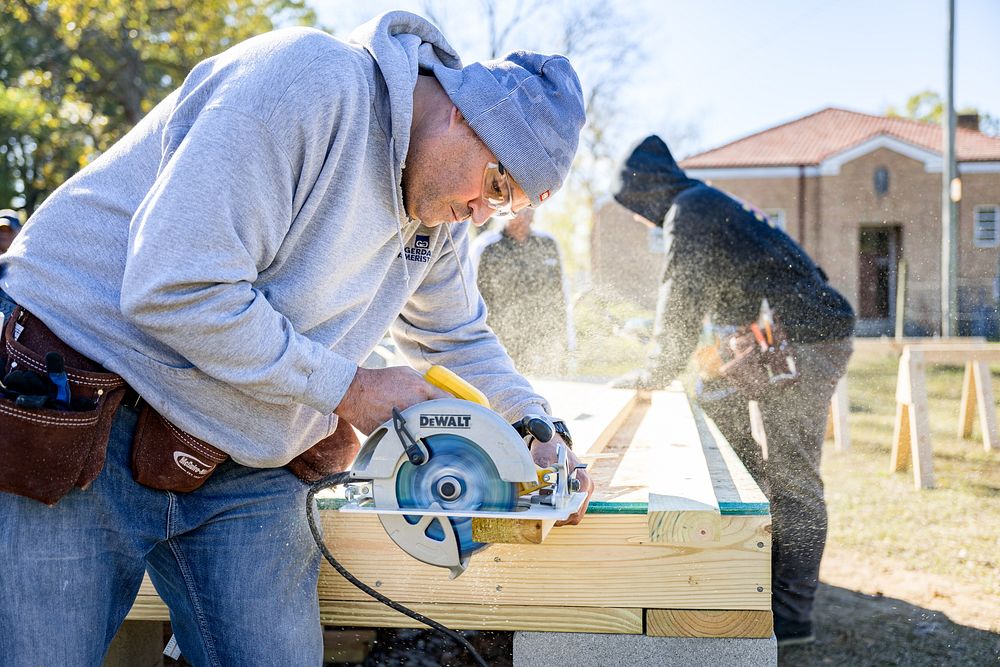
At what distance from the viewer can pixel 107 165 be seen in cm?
138

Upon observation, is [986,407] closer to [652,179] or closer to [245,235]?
[652,179]

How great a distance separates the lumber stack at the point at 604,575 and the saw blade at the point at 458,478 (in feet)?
1.07

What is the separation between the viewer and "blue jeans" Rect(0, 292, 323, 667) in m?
1.29

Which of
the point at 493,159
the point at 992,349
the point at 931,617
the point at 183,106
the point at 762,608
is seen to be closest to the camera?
the point at 183,106

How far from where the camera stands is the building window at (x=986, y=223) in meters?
23.2

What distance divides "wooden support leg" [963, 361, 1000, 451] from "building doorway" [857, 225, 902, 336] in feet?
38.5

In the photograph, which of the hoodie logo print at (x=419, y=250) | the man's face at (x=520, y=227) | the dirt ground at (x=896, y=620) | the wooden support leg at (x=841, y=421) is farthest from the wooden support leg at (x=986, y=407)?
the hoodie logo print at (x=419, y=250)

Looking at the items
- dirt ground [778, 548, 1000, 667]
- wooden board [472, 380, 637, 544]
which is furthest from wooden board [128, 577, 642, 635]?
dirt ground [778, 548, 1000, 667]

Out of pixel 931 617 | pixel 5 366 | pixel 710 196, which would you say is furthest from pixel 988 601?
pixel 5 366

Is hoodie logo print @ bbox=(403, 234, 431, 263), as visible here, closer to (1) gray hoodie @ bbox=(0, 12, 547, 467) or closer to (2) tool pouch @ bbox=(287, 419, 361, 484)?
(1) gray hoodie @ bbox=(0, 12, 547, 467)

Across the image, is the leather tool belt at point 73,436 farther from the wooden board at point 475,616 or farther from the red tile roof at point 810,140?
the red tile roof at point 810,140

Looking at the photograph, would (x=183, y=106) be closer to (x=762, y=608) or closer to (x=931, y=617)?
(x=762, y=608)

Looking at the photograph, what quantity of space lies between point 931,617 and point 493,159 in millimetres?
2967

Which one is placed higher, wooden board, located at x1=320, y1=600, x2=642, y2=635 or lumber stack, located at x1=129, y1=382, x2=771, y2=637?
lumber stack, located at x1=129, y1=382, x2=771, y2=637
